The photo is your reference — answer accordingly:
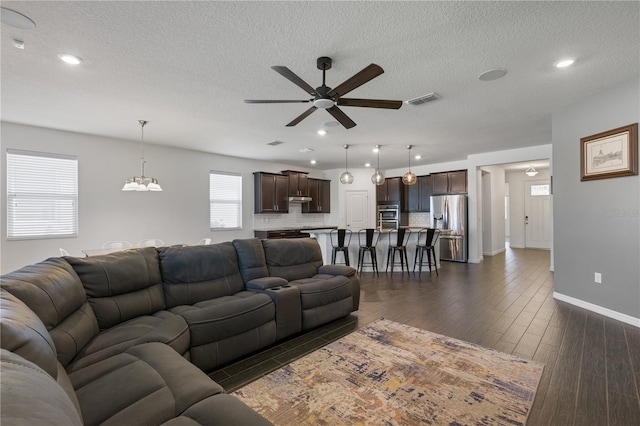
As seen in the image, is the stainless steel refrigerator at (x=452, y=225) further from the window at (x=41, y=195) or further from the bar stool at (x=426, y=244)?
the window at (x=41, y=195)

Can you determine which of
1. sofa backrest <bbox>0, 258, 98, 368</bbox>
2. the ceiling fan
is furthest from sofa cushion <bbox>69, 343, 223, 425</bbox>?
the ceiling fan

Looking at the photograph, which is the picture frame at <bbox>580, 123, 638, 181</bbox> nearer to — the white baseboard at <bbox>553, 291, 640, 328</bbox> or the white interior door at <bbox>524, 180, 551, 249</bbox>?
the white baseboard at <bbox>553, 291, 640, 328</bbox>

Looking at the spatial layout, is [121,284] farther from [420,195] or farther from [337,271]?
[420,195]

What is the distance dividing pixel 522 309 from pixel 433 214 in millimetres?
4556

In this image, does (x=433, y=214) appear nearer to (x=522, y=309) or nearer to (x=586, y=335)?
(x=522, y=309)

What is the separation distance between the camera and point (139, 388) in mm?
1360

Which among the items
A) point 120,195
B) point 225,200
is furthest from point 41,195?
point 225,200

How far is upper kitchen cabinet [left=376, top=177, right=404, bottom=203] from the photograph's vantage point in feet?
29.8

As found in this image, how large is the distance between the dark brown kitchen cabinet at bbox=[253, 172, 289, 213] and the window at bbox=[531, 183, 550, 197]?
805cm

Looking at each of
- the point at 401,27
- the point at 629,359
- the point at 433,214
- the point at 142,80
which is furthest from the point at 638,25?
the point at 433,214

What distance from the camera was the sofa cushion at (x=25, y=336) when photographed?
1.01 m

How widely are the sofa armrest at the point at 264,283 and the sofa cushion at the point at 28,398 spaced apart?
2162mm

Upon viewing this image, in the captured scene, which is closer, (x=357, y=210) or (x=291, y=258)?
(x=291, y=258)

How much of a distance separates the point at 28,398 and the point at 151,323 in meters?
1.62
